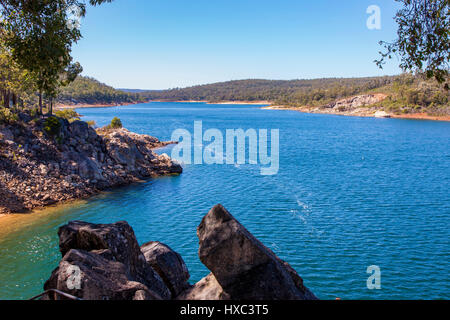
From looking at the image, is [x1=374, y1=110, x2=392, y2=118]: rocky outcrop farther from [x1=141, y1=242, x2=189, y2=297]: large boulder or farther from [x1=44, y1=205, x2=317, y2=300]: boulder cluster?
[x1=44, y1=205, x2=317, y2=300]: boulder cluster

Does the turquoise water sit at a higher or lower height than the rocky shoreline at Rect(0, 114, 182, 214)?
lower

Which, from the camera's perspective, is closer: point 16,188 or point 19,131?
point 16,188

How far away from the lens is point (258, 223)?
26328 mm

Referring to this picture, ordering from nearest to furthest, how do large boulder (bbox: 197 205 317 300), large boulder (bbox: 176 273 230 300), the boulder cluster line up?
the boulder cluster, large boulder (bbox: 197 205 317 300), large boulder (bbox: 176 273 230 300)

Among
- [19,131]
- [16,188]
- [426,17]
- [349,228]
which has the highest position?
[426,17]

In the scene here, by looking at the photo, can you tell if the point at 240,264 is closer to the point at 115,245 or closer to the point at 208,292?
the point at 208,292

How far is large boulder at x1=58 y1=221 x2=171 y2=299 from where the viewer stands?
10.5 meters

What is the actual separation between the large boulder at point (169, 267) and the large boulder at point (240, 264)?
3733 millimetres

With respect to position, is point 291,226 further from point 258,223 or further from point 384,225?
point 384,225

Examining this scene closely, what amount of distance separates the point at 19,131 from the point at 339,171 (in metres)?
37.1

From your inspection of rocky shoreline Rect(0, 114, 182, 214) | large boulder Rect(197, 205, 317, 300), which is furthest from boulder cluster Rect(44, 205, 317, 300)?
rocky shoreline Rect(0, 114, 182, 214)

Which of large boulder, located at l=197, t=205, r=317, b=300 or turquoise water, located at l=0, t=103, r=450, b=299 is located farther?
turquoise water, located at l=0, t=103, r=450, b=299

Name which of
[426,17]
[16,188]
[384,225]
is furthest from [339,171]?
[16,188]

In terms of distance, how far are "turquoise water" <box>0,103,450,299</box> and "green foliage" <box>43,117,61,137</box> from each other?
28.8 ft
